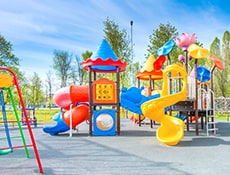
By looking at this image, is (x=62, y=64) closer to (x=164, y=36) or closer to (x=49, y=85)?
(x=49, y=85)

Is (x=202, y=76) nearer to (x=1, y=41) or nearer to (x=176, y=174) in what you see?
(x=176, y=174)

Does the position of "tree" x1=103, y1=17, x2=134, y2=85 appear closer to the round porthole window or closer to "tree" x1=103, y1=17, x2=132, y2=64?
"tree" x1=103, y1=17, x2=132, y2=64

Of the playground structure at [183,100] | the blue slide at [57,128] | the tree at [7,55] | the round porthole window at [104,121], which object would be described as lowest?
the blue slide at [57,128]

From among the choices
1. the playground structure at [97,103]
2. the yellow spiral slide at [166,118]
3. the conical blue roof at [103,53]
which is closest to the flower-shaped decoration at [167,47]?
the yellow spiral slide at [166,118]

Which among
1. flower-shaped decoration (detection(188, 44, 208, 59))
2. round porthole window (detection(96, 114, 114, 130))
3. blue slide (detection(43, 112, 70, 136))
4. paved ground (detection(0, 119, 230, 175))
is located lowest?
paved ground (detection(0, 119, 230, 175))

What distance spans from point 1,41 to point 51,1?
1579 cm

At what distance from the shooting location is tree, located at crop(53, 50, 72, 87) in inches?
1566

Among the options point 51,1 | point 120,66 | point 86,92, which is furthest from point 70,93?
point 51,1

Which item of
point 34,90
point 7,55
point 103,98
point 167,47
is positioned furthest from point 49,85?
point 167,47

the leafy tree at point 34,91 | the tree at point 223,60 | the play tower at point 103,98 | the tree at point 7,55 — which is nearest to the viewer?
the play tower at point 103,98

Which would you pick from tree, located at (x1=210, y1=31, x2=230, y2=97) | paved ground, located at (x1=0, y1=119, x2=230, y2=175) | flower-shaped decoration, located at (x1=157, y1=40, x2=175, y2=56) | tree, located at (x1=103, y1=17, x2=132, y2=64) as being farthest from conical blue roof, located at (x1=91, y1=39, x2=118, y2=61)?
tree, located at (x1=210, y1=31, x2=230, y2=97)

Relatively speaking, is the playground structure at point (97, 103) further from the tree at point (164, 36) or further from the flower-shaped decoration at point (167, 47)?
the tree at point (164, 36)

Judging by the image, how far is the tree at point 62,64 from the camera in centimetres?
3978

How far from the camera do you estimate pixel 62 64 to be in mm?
40031
